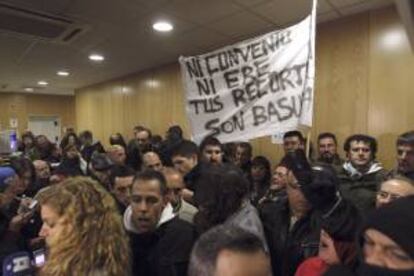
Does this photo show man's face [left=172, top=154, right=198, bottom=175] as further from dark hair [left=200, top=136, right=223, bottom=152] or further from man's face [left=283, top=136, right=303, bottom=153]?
man's face [left=283, top=136, right=303, bottom=153]

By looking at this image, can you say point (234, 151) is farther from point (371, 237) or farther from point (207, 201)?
point (371, 237)

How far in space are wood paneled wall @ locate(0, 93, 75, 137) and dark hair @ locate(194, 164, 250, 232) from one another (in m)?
9.53

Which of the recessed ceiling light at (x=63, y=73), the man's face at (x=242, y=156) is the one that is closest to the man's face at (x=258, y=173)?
the man's face at (x=242, y=156)

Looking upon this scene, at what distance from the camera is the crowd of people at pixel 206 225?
100 cm

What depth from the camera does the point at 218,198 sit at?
5.09 ft

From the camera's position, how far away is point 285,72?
8.29ft

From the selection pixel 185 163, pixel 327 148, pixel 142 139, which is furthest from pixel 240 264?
pixel 142 139

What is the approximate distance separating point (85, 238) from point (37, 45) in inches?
162

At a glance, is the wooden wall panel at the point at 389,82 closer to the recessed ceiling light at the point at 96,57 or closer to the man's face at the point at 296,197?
the man's face at the point at 296,197

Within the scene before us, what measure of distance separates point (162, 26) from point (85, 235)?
10.3ft

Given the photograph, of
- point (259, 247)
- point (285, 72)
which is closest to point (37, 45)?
point (285, 72)

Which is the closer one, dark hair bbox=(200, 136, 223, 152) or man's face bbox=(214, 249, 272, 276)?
man's face bbox=(214, 249, 272, 276)

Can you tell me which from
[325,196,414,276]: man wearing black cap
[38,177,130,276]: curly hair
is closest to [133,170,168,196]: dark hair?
[38,177,130,276]: curly hair

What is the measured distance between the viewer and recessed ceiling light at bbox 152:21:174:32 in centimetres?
388
